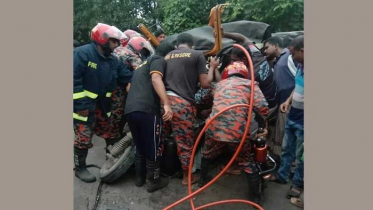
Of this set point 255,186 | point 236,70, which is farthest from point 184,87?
point 255,186

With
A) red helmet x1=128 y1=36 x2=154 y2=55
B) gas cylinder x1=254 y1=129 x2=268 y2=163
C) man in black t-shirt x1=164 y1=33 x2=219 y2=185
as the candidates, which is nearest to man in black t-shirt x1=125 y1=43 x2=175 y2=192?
man in black t-shirt x1=164 y1=33 x2=219 y2=185

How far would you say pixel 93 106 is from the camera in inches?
163

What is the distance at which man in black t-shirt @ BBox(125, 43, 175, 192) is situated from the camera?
149 inches

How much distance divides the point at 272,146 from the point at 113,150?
7.36ft

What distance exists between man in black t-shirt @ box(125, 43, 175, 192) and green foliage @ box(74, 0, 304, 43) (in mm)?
6083

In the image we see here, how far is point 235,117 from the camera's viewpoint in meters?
3.50

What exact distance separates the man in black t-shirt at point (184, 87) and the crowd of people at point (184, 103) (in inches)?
0.5

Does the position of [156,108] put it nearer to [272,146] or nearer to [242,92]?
[242,92]

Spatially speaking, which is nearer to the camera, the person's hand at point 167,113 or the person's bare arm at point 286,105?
the person's hand at point 167,113

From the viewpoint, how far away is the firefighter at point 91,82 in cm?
398

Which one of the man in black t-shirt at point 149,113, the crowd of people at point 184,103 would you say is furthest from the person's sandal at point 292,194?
the man in black t-shirt at point 149,113

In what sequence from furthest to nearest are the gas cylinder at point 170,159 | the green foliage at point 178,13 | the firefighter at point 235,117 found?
1. the green foliage at point 178,13
2. the gas cylinder at point 170,159
3. the firefighter at point 235,117

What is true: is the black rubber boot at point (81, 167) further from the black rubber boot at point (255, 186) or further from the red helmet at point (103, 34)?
the black rubber boot at point (255, 186)

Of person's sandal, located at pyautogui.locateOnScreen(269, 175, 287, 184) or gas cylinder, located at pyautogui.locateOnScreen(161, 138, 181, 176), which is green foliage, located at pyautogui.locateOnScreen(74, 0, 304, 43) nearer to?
person's sandal, located at pyautogui.locateOnScreen(269, 175, 287, 184)
